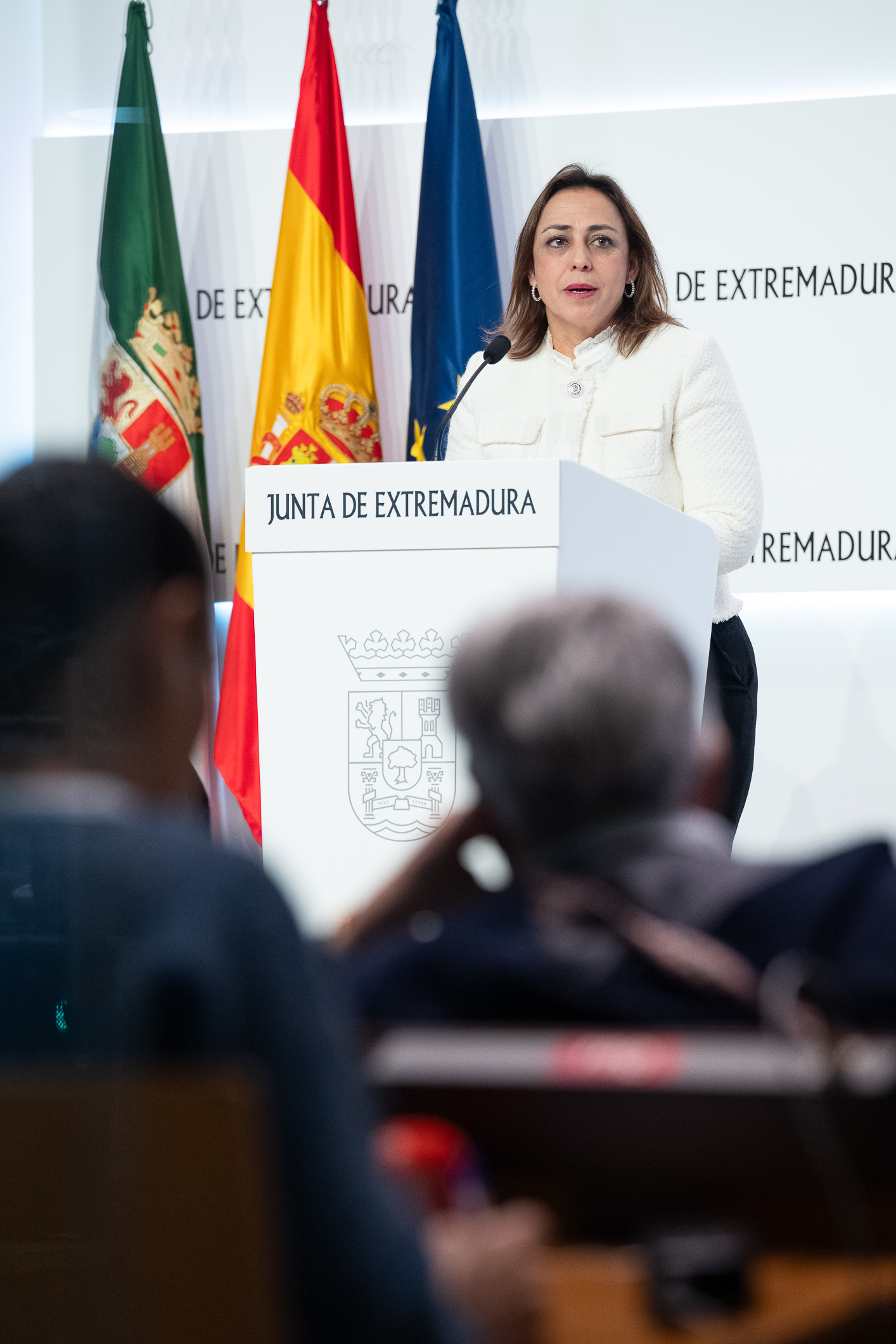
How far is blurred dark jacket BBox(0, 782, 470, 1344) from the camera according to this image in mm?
662

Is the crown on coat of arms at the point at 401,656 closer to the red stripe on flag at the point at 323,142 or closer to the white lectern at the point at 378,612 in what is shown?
the white lectern at the point at 378,612

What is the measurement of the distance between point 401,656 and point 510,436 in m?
1.25

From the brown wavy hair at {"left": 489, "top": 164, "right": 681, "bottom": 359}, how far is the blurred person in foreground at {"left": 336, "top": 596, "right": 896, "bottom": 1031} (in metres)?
2.68

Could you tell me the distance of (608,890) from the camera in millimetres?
871

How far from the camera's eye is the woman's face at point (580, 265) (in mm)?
3582

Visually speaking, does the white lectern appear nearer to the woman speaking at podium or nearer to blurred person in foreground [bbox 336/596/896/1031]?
the woman speaking at podium

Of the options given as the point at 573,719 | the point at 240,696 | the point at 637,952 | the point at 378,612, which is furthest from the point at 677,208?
the point at 637,952

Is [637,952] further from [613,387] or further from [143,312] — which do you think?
[143,312]

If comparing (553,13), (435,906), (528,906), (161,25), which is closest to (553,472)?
(435,906)

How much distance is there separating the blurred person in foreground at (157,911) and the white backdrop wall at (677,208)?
3908 millimetres

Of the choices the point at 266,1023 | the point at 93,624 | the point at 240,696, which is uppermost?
the point at 93,624

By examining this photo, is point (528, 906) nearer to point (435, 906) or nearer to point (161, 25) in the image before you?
point (435, 906)

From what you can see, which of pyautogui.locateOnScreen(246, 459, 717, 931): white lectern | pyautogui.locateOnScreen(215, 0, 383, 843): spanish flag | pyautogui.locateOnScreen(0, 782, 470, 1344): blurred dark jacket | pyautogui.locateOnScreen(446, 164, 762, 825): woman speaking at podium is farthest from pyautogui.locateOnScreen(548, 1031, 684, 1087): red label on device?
pyautogui.locateOnScreen(215, 0, 383, 843): spanish flag

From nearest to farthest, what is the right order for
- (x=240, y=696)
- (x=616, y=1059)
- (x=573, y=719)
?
(x=616, y=1059), (x=573, y=719), (x=240, y=696)
